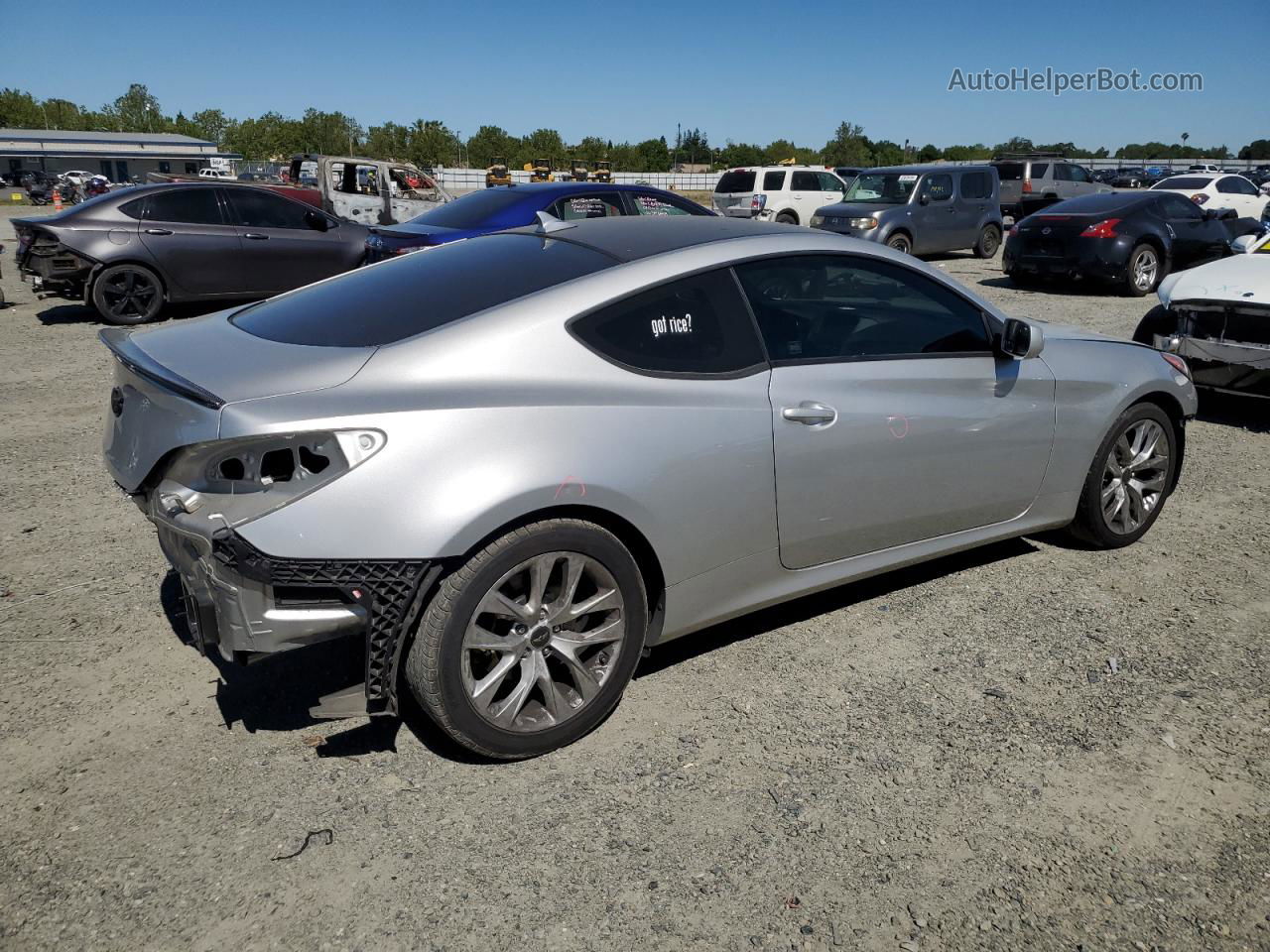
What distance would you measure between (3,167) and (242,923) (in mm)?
99455

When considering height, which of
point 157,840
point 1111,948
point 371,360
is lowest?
point 1111,948

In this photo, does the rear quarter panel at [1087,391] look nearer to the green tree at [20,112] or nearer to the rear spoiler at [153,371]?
the rear spoiler at [153,371]

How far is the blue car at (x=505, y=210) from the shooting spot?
→ 1015cm

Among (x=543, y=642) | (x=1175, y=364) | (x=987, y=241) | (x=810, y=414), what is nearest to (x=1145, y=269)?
(x=987, y=241)

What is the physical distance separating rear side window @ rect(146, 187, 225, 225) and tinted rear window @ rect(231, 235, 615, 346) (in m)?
8.84

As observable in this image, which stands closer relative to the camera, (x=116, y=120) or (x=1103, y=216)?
(x=1103, y=216)

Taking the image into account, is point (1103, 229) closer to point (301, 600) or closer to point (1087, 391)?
point (1087, 391)

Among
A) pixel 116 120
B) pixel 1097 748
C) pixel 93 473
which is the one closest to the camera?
pixel 1097 748

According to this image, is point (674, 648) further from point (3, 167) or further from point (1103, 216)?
point (3, 167)

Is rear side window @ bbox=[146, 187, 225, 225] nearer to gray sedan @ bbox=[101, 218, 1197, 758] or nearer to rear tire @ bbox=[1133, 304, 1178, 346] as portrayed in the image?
gray sedan @ bbox=[101, 218, 1197, 758]

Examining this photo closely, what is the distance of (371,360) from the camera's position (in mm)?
2924

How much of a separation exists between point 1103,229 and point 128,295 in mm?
12632

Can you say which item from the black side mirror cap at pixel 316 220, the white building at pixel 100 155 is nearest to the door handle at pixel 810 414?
the black side mirror cap at pixel 316 220

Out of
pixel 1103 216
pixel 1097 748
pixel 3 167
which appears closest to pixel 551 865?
pixel 1097 748
